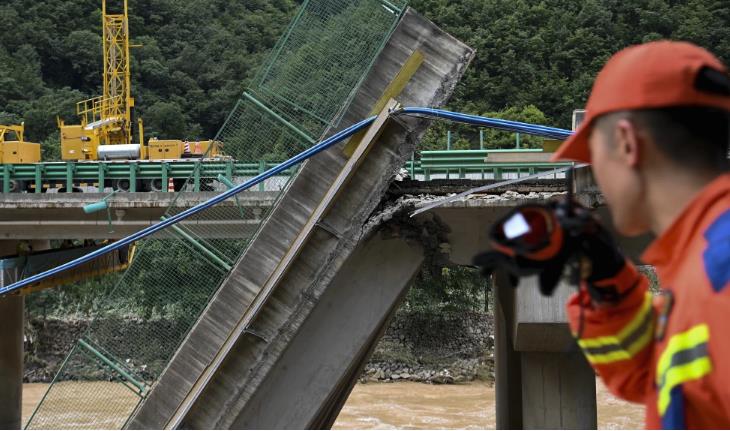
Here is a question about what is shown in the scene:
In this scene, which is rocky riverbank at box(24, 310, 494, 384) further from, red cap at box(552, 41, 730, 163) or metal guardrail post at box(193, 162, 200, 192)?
red cap at box(552, 41, 730, 163)

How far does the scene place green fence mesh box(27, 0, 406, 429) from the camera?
33.0ft

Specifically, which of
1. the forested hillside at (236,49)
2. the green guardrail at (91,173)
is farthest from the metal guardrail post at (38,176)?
the forested hillside at (236,49)

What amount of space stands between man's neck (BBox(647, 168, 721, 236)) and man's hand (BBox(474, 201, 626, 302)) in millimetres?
120

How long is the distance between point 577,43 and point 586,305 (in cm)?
6719

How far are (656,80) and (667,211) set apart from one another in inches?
9.6

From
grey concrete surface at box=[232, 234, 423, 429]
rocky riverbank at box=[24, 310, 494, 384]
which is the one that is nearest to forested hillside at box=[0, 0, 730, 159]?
rocky riverbank at box=[24, 310, 494, 384]

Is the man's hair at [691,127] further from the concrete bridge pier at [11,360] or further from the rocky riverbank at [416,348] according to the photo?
the rocky riverbank at [416,348]

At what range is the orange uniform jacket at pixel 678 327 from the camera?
5.29ft

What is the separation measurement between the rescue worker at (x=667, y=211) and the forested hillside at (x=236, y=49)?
190 ft

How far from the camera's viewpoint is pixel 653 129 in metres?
1.82

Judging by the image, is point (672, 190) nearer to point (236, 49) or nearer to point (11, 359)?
point (11, 359)

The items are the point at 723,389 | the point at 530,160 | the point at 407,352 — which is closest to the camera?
the point at 723,389

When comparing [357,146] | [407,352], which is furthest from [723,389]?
[407,352]

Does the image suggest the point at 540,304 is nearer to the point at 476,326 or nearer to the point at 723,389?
the point at 723,389
